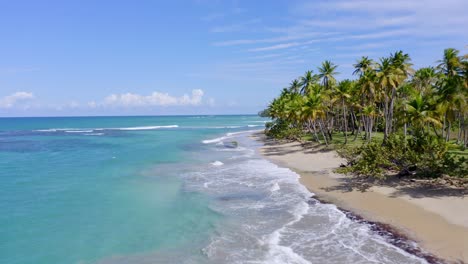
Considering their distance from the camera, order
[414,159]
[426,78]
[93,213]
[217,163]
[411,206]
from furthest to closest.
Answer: [426,78], [217,163], [414,159], [93,213], [411,206]

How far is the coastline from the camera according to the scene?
1467cm

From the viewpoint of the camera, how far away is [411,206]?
1931cm

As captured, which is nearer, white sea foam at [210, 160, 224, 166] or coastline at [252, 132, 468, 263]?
coastline at [252, 132, 468, 263]

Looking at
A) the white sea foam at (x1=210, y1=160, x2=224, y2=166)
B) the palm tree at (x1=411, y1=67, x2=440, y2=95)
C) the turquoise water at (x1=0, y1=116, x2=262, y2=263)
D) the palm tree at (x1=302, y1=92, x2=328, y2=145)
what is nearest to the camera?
the turquoise water at (x1=0, y1=116, x2=262, y2=263)

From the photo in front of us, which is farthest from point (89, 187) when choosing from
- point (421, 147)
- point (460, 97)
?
point (460, 97)

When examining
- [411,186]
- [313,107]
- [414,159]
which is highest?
[313,107]

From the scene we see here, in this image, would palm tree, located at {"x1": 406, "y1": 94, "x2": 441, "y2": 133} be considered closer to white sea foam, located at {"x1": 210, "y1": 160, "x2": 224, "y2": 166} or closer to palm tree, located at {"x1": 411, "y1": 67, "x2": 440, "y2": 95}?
white sea foam, located at {"x1": 210, "y1": 160, "x2": 224, "y2": 166}

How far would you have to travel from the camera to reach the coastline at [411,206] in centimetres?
1467

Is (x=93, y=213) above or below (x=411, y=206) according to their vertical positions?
below

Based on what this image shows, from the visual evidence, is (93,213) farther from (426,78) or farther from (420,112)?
(426,78)

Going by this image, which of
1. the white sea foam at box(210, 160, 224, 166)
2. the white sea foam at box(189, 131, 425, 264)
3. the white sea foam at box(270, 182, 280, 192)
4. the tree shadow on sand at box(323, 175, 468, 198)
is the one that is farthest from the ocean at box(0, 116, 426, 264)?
the tree shadow on sand at box(323, 175, 468, 198)

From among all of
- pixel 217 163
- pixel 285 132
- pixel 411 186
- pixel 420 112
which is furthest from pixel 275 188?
pixel 285 132

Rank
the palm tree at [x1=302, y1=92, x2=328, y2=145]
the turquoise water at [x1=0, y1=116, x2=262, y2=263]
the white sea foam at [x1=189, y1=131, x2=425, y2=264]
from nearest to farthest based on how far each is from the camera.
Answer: the white sea foam at [x1=189, y1=131, x2=425, y2=264]
the turquoise water at [x1=0, y1=116, x2=262, y2=263]
the palm tree at [x1=302, y1=92, x2=328, y2=145]

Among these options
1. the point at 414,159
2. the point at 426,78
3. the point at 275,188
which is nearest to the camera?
the point at 414,159
